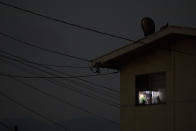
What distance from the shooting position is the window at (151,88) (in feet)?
55.3

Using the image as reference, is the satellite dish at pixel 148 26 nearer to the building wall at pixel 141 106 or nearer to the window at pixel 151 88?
the building wall at pixel 141 106

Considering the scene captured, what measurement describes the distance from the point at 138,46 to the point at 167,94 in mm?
2227

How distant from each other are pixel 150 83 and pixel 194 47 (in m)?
2.69

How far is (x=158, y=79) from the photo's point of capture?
17.1m

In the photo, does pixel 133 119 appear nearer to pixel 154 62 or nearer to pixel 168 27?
pixel 154 62

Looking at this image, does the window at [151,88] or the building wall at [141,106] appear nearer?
the building wall at [141,106]

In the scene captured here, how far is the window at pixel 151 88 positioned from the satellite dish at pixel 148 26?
1826 millimetres

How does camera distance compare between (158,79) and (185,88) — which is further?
(158,79)

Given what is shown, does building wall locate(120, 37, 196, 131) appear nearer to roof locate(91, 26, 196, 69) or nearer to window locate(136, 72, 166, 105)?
window locate(136, 72, 166, 105)

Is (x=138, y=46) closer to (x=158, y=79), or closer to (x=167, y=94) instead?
(x=158, y=79)

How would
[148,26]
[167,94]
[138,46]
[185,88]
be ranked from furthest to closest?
[148,26], [138,46], [167,94], [185,88]

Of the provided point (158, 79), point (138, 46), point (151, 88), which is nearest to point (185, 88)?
point (158, 79)

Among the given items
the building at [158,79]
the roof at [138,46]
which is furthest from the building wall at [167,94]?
the roof at [138,46]

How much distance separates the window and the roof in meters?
1.22
